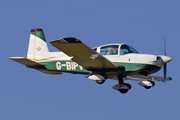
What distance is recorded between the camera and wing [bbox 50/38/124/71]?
12.4 m

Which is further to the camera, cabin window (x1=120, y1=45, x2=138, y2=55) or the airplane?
cabin window (x1=120, y1=45, x2=138, y2=55)

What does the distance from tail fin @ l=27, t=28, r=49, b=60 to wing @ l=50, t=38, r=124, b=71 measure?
3145mm

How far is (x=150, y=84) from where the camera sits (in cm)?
1653

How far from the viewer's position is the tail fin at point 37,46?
56.6 ft

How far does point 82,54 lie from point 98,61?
3.36 feet

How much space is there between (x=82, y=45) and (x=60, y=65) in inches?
149

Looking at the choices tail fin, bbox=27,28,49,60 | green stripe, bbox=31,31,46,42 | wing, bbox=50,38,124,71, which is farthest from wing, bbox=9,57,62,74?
wing, bbox=50,38,124,71

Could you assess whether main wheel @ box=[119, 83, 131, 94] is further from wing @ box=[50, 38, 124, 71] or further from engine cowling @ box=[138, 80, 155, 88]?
wing @ box=[50, 38, 124, 71]

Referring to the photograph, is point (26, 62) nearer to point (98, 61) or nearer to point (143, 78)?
point (98, 61)

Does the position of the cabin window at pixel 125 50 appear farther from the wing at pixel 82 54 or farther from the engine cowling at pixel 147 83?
the engine cowling at pixel 147 83

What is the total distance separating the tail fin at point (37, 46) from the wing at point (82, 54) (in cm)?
314

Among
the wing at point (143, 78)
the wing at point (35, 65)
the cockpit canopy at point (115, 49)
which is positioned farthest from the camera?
the wing at point (35, 65)

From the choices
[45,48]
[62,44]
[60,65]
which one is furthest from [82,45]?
[45,48]

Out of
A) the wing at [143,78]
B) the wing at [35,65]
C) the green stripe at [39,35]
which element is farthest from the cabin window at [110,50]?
the green stripe at [39,35]
